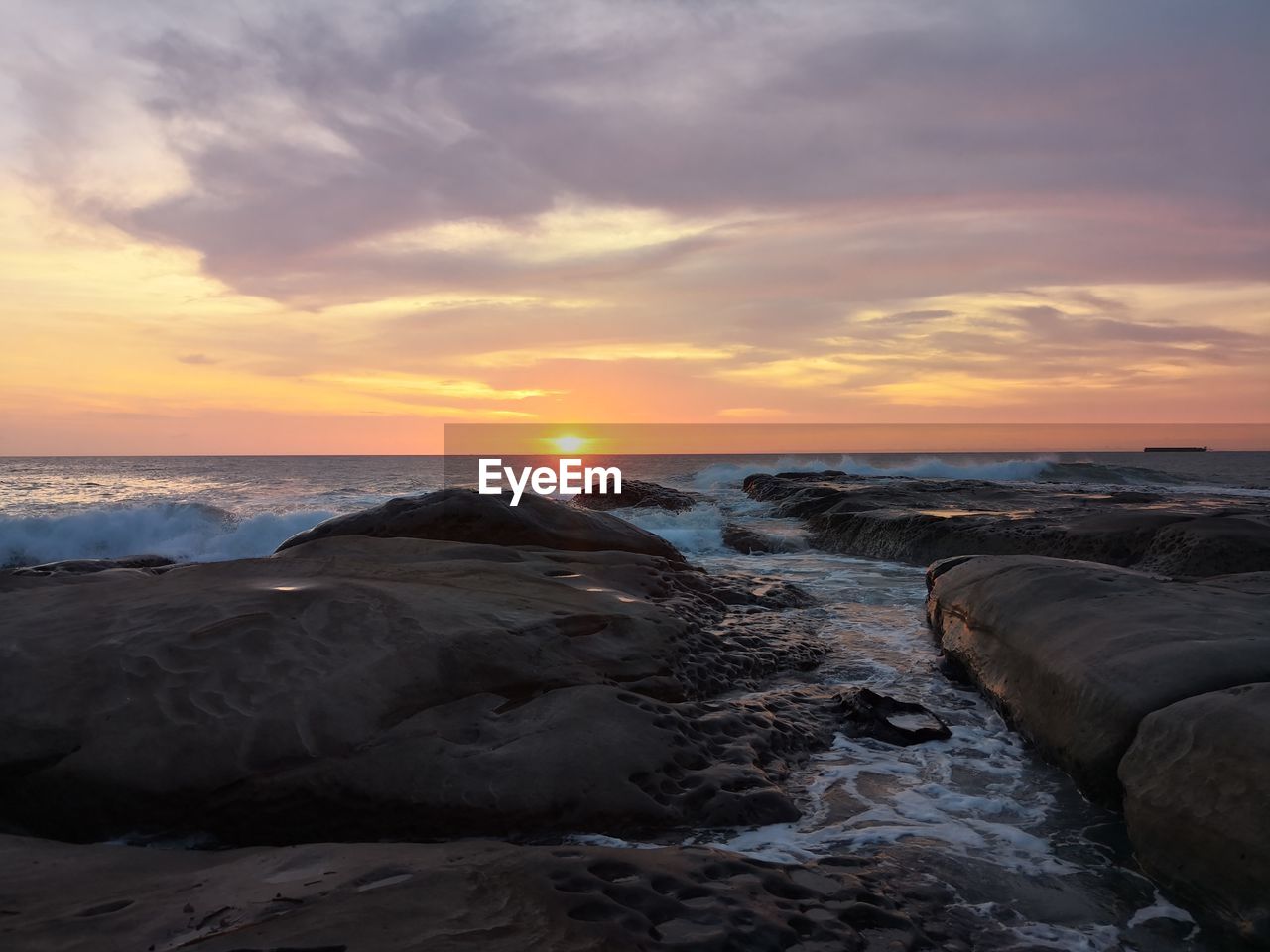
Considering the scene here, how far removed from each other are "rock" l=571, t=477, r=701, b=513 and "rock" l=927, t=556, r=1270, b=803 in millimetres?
15094

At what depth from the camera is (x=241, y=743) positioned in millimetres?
3184

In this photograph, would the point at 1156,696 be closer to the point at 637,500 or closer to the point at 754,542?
the point at 754,542

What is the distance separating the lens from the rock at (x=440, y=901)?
1938mm

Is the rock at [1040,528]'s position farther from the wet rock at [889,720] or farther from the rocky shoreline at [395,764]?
the rocky shoreline at [395,764]

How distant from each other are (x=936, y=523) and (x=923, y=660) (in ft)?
22.9

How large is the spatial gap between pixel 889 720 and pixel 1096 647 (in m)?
1.07

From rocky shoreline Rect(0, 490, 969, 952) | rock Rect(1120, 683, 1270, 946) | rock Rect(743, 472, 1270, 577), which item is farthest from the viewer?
rock Rect(743, 472, 1270, 577)

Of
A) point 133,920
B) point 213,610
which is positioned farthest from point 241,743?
point 133,920

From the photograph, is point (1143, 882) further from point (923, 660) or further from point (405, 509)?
point (405, 509)

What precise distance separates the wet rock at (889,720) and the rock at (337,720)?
0.46 metres

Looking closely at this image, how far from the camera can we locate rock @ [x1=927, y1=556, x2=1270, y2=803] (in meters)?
3.37

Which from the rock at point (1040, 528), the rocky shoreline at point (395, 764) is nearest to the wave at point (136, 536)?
the rocky shoreline at point (395, 764)

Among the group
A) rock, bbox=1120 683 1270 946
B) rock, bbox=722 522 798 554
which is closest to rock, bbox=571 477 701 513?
rock, bbox=722 522 798 554

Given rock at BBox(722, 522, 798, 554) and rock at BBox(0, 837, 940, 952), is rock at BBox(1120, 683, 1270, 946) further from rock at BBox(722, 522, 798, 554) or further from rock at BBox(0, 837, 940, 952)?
rock at BBox(722, 522, 798, 554)
